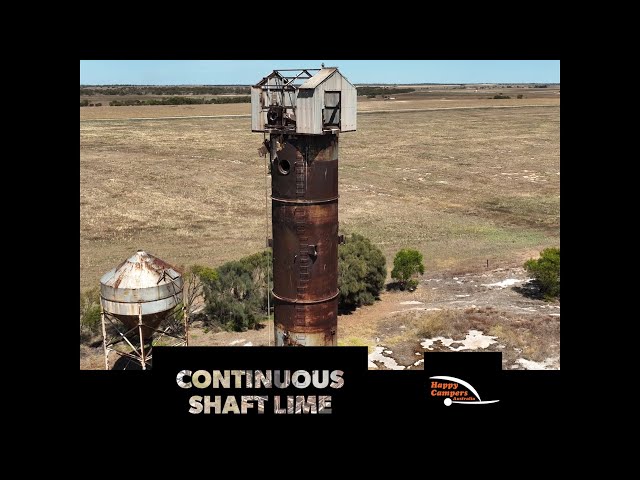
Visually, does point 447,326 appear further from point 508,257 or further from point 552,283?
point 508,257

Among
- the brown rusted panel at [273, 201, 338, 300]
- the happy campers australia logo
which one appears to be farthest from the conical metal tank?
the happy campers australia logo

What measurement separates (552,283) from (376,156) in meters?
46.4

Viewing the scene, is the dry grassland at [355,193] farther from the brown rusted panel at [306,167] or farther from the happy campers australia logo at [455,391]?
the happy campers australia logo at [455,391]

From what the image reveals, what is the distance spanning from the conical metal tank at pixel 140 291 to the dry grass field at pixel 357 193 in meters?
4.55

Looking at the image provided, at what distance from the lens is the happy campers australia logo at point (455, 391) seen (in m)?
14.1

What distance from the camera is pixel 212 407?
Result: 14227mm

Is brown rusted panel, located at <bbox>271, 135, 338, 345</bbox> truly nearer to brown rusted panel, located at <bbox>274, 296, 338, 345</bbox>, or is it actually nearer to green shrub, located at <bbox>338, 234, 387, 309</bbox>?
brown rusted panel, located at <bbox>274, 296, 338, 345</bbox>

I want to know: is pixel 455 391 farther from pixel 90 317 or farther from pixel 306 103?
pixel 90 317

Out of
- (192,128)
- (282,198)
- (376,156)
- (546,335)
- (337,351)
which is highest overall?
(192,128)

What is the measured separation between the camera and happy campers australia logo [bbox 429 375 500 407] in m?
14.1

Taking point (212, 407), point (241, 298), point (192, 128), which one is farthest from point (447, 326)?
point (192, 128)

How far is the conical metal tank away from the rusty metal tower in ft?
11.9

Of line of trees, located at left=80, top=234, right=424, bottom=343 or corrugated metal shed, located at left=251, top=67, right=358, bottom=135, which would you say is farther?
line of trees, located at left=80, top=234, right=424, bottom=343

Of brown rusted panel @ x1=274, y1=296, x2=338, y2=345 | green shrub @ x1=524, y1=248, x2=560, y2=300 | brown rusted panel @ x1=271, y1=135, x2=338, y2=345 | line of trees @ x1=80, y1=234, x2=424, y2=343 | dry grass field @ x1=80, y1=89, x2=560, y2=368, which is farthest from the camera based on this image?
dry grass field @ x1=80, y1=89, x2=560, y2=368
